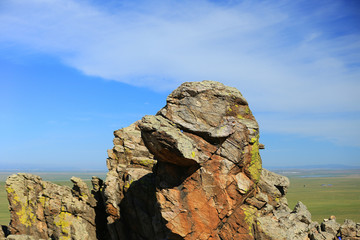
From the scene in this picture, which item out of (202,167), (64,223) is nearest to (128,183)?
(64,223)

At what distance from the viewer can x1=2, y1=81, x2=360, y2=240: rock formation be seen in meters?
30.4

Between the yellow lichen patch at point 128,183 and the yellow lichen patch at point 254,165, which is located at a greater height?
the yellow lichen patch at point 254,165

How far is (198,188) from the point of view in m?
30.6

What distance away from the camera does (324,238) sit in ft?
115

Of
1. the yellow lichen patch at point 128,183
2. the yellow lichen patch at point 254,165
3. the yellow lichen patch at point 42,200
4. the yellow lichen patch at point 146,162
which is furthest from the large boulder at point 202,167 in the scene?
the yellow lichen patch at point 42,200

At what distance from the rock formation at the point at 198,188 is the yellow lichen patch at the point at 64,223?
0.12 m

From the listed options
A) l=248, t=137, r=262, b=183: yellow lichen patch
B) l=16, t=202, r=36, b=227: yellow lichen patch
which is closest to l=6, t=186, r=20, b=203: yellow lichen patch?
l=16, t=202, r=36, b=227: yellow lichen patch

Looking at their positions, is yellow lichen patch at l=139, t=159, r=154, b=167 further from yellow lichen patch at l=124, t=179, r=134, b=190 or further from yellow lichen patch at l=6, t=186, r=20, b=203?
yellow lichen patch at l=6, t=186, r=20, b=203

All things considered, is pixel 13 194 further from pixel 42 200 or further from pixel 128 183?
pixel 128 183

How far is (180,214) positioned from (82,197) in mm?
18738

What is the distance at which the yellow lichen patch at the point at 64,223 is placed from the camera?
4038 cm

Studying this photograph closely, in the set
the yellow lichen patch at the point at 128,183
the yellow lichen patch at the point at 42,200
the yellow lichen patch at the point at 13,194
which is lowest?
the yellow lichen patch at the point at 42,200

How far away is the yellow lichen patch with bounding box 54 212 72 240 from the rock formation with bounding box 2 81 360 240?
0.12 m

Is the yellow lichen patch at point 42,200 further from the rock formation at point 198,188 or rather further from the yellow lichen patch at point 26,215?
the rock formation at point 198,188
